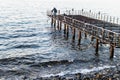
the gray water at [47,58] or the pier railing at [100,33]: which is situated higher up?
the pier railing at [100,33]

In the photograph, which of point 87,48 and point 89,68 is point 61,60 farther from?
point 87,48

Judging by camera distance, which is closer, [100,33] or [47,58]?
[100,33]

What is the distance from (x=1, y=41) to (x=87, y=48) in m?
15.6

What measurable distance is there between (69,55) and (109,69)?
8.40 metres

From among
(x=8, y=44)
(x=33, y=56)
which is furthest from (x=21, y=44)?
(x=33, y=56)

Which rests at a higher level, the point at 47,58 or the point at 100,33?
the point at 100,33

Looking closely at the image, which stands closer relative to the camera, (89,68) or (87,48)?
(89,68)

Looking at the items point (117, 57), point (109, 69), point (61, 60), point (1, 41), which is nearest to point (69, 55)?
point (61, 60)

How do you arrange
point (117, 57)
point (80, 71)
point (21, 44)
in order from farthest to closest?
point (21, 44)
point (117, 57)
point (80, 71)

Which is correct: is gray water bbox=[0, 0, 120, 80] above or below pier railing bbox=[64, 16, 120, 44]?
below

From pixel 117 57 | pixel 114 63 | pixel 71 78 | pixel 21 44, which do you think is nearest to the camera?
pixel 71 78

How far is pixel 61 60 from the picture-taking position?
32.0 metres

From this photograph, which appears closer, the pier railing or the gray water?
the gray water

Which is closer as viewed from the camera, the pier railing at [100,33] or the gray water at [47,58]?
the gray water at [47,58]
